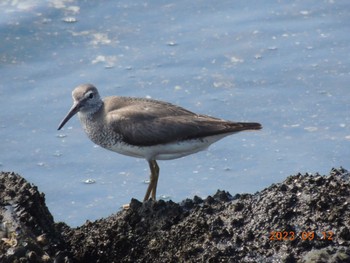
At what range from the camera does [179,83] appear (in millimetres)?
10695

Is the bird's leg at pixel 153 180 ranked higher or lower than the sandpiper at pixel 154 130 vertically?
lower

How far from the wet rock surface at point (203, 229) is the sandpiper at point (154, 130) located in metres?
1.92

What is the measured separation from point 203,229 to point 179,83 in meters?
4.77

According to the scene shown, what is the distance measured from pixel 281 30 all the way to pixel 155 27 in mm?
1504

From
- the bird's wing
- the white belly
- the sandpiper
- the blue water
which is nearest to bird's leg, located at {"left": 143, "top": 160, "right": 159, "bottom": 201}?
the sandpiper

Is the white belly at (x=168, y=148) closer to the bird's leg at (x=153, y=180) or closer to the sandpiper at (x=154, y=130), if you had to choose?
the sandpiper at (x=154, y=130)

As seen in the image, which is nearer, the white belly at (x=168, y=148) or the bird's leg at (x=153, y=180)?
the white belly at (x=168, y=148)

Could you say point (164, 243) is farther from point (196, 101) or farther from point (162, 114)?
point (196, 101)

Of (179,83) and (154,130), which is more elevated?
(154,130)

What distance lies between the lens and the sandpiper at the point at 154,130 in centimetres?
850

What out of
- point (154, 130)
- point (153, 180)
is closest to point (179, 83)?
point (153, 180)

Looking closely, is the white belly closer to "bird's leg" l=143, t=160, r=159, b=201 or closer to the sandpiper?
the sandpiper

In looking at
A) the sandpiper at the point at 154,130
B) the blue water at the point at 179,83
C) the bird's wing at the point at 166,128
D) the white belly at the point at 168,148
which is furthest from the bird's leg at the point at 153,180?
the blue water at the point at 179,83

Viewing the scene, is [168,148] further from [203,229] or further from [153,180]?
[203,229]
